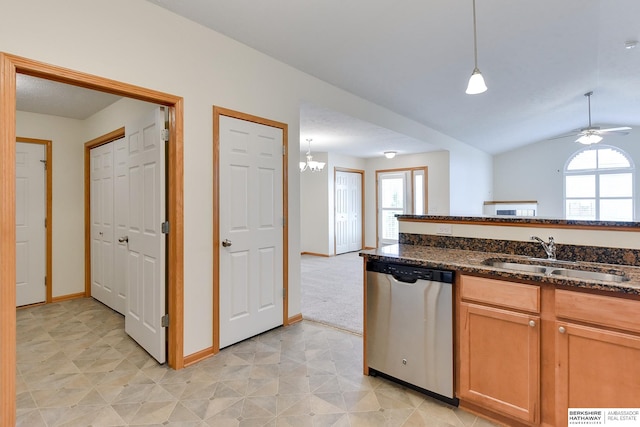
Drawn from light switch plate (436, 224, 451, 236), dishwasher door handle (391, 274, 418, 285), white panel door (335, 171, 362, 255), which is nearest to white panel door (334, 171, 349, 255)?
white panel door (335, 171, 362, 255)

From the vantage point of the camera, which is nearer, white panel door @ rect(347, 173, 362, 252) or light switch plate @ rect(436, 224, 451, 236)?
light switch plate @ rect(436, 224, 451, 236)

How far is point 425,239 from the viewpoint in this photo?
103 inches

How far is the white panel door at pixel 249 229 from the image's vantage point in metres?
2.71

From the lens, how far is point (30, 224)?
3873 mm

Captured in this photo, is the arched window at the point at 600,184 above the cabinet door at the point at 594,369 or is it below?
above

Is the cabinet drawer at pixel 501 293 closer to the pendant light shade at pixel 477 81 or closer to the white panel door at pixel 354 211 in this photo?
the pendant light shade at pixel 477 81

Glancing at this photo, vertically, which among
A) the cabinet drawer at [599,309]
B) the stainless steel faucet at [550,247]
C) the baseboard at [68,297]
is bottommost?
the baseboard at [68,297]

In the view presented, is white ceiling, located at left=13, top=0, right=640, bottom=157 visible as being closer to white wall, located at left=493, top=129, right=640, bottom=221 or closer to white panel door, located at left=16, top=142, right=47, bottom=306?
white panel door, located at left=16, top=142, right=47, bottom=306

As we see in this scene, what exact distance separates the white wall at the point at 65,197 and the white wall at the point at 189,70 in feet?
9.00

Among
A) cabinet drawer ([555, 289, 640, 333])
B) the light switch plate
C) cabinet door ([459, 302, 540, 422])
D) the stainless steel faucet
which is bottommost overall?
cabinet door ([459, 302, 540, 422])

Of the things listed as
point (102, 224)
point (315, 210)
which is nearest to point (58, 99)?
point (102, 224)

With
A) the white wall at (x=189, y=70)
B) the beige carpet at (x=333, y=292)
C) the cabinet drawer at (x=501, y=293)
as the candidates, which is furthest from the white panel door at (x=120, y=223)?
the cabinet drawer at (x=501, y=293)

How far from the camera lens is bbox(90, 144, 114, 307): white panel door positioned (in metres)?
3.75

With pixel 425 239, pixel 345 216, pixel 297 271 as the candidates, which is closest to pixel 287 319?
pixel 297 271
